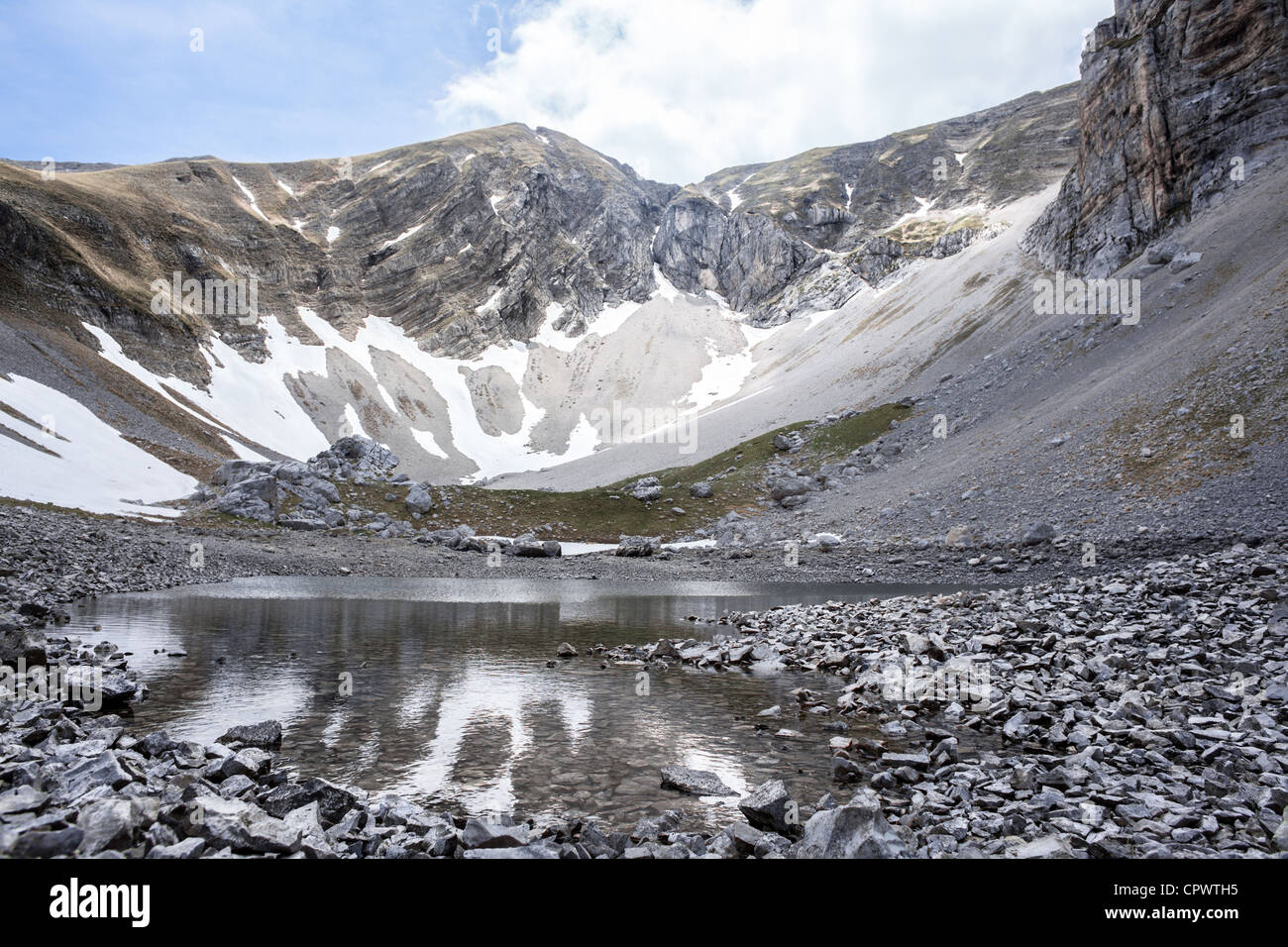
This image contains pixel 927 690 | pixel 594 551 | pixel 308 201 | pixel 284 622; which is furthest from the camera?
pixel 308 201

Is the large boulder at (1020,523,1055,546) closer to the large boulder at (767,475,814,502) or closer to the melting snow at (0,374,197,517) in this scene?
the large boulder at (767,475,814,502)

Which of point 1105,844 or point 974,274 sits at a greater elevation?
point 974,274

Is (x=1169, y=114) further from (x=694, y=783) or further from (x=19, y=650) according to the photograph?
(x=19, y=650)

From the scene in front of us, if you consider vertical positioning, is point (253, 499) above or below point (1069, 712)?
above

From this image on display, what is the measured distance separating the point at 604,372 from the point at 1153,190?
116m

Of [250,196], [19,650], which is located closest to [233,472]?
[19,650]

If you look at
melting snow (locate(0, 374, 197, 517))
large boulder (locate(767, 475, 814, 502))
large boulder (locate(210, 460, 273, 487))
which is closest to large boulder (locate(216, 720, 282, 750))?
melting snow (locate(0, 374, 197, 517))

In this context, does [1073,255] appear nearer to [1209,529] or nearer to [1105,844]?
[1209,529]

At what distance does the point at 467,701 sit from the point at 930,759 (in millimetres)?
10706

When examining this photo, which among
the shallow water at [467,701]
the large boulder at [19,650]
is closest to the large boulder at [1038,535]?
the shallow water at [467,701]

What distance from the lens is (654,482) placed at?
278 feet

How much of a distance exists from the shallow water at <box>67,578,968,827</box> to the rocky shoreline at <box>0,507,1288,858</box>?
0.82 m

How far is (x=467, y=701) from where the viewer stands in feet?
52.5
